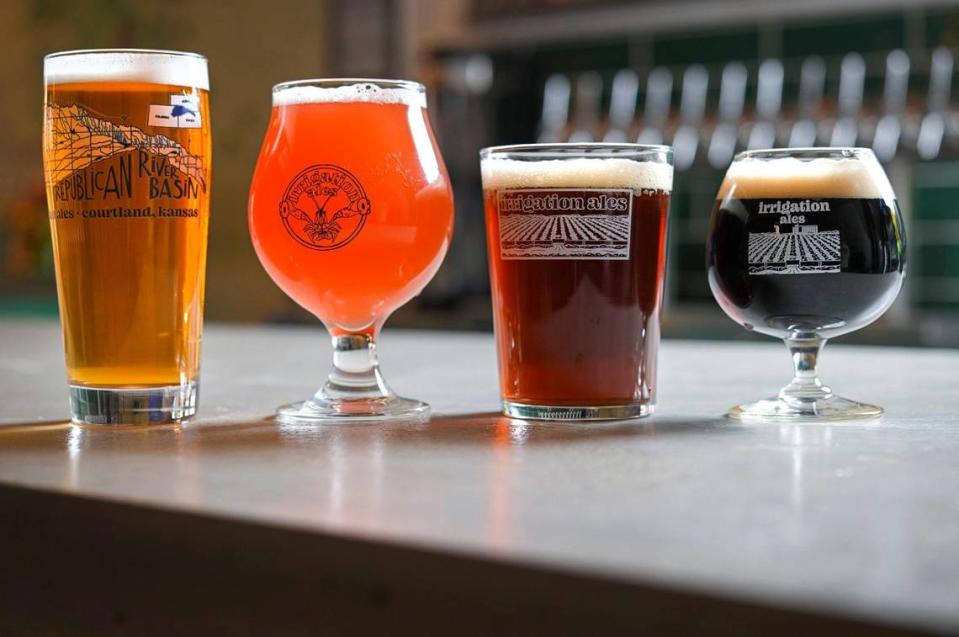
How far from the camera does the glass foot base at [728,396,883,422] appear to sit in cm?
88

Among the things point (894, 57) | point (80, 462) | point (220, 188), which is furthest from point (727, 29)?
point (80, 462)

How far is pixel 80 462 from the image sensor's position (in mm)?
691

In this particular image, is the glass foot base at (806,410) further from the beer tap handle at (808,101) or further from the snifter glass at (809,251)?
the beer tap handle at (808,101)

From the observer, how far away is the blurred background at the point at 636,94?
12.8ft

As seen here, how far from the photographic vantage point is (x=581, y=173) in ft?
2.93

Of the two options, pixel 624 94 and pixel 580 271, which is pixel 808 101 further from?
pixel 580 271

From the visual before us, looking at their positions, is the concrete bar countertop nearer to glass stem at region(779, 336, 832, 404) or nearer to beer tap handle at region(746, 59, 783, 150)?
glass stem at region(779, 336, 832, 404)

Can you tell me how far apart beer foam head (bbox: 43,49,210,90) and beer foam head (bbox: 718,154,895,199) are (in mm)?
401

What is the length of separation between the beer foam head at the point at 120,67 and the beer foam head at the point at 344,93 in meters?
0.09

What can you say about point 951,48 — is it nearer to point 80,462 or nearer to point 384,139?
point 384,139

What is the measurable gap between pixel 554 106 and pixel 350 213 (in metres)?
3.70

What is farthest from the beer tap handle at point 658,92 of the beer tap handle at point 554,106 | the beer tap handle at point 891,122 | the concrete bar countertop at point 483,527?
the concrete bar countertop at point 483,527

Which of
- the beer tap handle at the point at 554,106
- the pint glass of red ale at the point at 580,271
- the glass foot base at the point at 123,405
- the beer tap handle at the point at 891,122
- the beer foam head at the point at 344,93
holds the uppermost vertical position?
the beer tap handle at the point at 554,106

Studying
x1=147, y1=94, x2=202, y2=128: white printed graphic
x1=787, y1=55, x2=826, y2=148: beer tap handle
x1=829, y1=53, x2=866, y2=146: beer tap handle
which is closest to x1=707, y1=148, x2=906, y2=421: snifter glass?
x1=147, y1=94, x2=202, y2=128: white printed graphic
